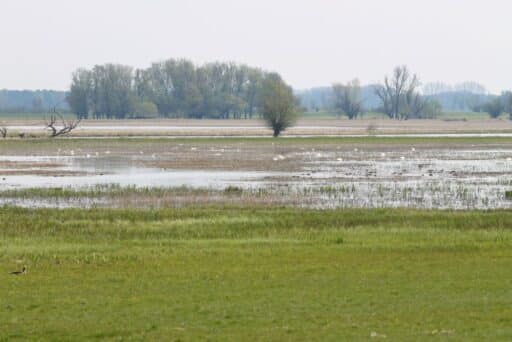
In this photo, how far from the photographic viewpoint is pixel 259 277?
672 inches

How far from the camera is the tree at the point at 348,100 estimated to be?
625 ft

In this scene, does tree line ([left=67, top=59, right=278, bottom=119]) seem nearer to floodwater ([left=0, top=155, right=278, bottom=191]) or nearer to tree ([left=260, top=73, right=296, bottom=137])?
tree ([left=260, top=73, right=296, bottom=137])

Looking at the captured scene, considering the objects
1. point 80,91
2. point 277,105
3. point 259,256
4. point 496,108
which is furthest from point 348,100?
point 259,256

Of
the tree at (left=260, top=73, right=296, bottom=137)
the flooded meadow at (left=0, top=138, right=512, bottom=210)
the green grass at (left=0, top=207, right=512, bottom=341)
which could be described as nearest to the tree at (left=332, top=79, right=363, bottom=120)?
the tree at (left=260, top=73, right=296, bottom=137)

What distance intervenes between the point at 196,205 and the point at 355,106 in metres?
160

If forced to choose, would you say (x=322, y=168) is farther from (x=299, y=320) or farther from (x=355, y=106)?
(x=355, y=106)

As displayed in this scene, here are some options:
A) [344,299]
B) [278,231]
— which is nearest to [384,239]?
[278,231]

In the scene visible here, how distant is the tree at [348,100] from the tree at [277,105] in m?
96.0

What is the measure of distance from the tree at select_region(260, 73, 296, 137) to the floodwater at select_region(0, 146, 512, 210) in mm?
25128

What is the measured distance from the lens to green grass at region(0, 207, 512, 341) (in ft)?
42.1

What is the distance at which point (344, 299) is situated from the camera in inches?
578

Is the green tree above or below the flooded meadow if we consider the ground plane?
below

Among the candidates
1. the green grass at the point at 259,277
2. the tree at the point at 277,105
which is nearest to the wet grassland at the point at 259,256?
the green grass at the point at 259,277

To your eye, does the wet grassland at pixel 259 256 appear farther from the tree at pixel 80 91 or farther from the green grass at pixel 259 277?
the tree at pixel 80 91
